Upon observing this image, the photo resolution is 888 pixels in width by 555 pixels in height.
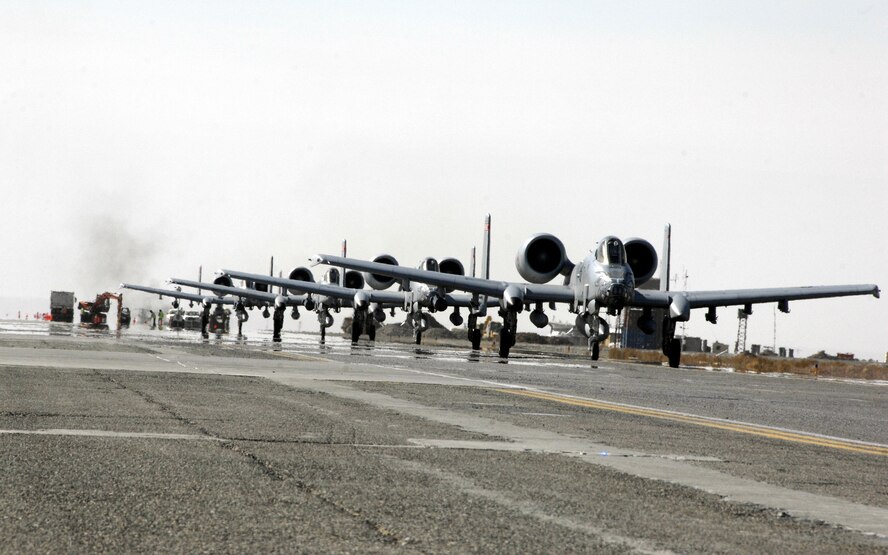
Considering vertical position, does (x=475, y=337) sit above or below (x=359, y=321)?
below

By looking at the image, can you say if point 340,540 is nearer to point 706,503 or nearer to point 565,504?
point 565,504

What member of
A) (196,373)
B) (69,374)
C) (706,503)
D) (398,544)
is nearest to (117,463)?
(398,544)

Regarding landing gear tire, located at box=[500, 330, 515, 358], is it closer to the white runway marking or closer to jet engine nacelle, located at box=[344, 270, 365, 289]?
jet engine nacelle, located at box=[344, 270, 365, 289]

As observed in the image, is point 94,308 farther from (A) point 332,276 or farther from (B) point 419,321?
(B) point 419,321

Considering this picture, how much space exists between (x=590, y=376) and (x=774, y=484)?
19472 mm

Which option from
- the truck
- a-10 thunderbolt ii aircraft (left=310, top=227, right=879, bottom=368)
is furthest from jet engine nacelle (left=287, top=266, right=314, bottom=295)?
the truck

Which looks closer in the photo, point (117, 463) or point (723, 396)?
point (117, 463)

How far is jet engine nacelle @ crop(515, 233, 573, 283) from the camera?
44.1 metres

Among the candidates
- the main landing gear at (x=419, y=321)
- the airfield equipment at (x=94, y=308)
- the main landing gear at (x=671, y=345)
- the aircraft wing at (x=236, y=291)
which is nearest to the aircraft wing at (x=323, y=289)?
the main landing gear at (x=419, y=321)

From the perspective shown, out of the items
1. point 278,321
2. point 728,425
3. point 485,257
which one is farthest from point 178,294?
point 728,425

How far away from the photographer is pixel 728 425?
45.5 feet

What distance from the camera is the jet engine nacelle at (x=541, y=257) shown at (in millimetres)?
44094

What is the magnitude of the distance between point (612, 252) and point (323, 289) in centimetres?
3058

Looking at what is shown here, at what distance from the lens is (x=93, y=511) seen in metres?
5.93
